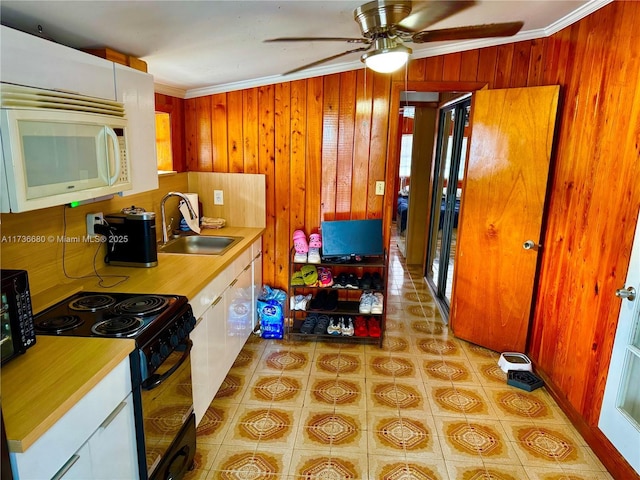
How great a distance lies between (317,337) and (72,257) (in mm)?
1921

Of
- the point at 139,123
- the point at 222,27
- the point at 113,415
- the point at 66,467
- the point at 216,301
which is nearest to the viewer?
the point at 66,467

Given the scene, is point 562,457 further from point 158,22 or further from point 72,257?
point 158,22

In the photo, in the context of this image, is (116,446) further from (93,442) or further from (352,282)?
(352,282)

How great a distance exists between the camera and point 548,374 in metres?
2.75

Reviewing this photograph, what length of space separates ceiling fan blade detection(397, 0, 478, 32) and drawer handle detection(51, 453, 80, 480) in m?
1.88

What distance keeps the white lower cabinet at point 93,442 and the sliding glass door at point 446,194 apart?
3.13m

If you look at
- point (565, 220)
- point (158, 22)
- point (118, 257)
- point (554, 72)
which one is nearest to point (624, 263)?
point (565, 220)

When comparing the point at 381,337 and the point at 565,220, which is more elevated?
the point at 565,220

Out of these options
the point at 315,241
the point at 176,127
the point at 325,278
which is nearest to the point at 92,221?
the point at 176,127

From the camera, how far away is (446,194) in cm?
431

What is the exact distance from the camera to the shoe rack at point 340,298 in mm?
3223

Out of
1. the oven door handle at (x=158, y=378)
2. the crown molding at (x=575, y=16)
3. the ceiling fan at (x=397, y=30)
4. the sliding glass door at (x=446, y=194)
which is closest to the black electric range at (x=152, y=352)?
the oven door handle at (x=158, y=378)

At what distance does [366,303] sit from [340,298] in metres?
0.35

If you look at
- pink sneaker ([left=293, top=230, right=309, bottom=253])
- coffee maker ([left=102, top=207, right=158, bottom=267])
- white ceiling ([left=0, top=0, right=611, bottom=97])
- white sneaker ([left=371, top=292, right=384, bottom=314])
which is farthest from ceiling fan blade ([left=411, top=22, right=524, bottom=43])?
white sneaker ([left=371, top=292, right=384, bottom=314])
